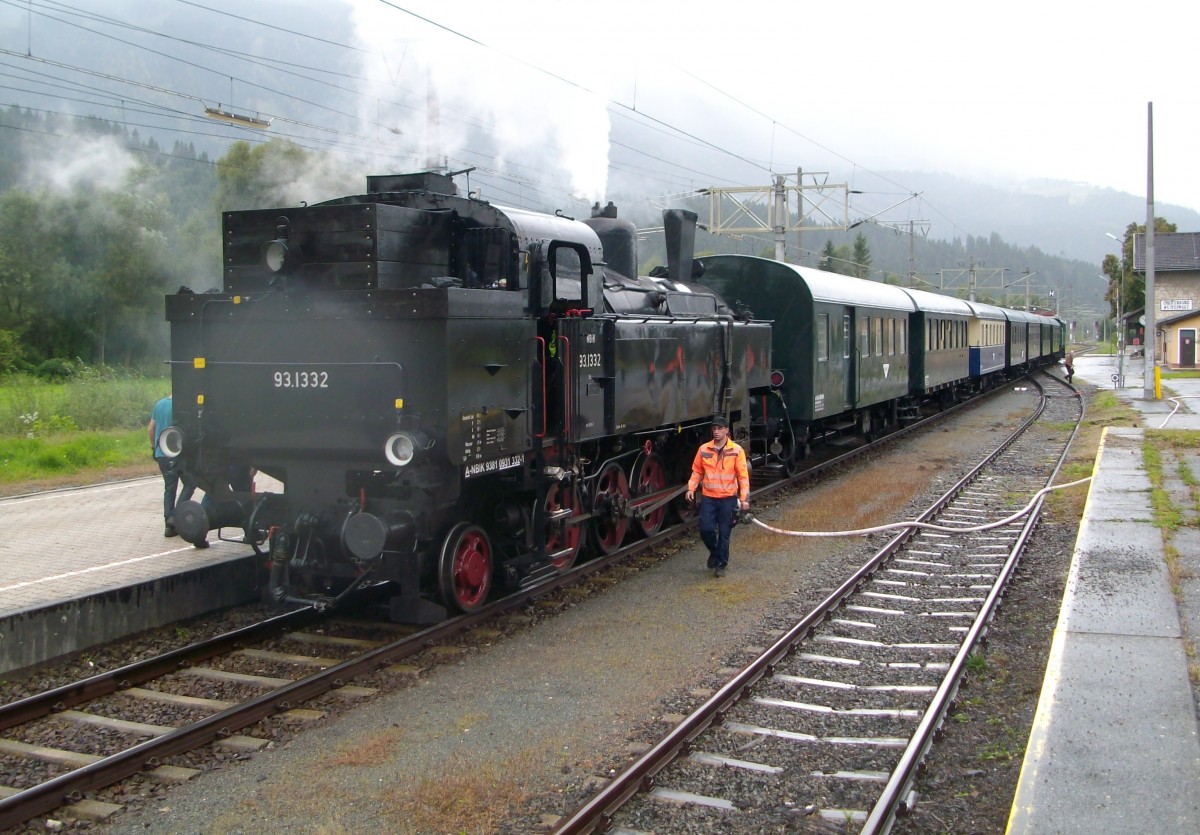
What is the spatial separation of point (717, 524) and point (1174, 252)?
2142 inches

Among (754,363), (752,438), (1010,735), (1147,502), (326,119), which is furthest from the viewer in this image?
(326,119)

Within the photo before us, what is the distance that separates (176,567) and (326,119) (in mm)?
74467

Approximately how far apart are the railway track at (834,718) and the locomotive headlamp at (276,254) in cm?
409

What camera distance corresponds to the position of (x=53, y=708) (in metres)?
5.76

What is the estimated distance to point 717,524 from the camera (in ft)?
29.9

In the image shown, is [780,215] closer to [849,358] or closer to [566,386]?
[849,358]

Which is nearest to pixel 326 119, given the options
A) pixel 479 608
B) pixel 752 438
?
pixel 752 438

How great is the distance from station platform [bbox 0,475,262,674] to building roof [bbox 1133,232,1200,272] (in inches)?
2163

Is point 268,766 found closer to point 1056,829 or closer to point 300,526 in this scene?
point 300,526

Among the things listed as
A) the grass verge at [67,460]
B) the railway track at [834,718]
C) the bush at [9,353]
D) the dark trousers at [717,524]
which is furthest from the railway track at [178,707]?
the bush at [9,353]

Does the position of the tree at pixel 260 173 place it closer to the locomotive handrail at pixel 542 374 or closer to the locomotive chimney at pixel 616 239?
the locomotive chimney at pixel 616 239

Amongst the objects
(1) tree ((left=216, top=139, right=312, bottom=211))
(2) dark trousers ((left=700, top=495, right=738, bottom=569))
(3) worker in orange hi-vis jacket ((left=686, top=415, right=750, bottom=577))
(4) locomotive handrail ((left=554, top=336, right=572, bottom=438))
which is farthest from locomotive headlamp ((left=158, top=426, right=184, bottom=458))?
(1) tree ((left=216, top=139, right=312, bottom=211))

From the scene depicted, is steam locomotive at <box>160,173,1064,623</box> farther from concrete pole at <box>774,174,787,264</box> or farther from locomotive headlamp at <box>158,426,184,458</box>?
concrete pole at <box>774,174,787,264</box>

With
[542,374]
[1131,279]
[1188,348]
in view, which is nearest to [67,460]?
[542,374]
